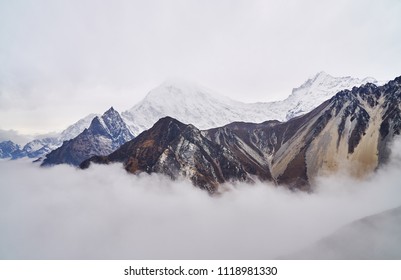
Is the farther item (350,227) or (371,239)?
(350,227)

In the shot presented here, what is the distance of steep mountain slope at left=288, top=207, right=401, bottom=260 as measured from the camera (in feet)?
438

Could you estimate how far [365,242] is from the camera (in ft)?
484

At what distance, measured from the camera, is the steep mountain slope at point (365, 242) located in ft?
438

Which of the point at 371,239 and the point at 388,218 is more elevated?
the point at 388,218
